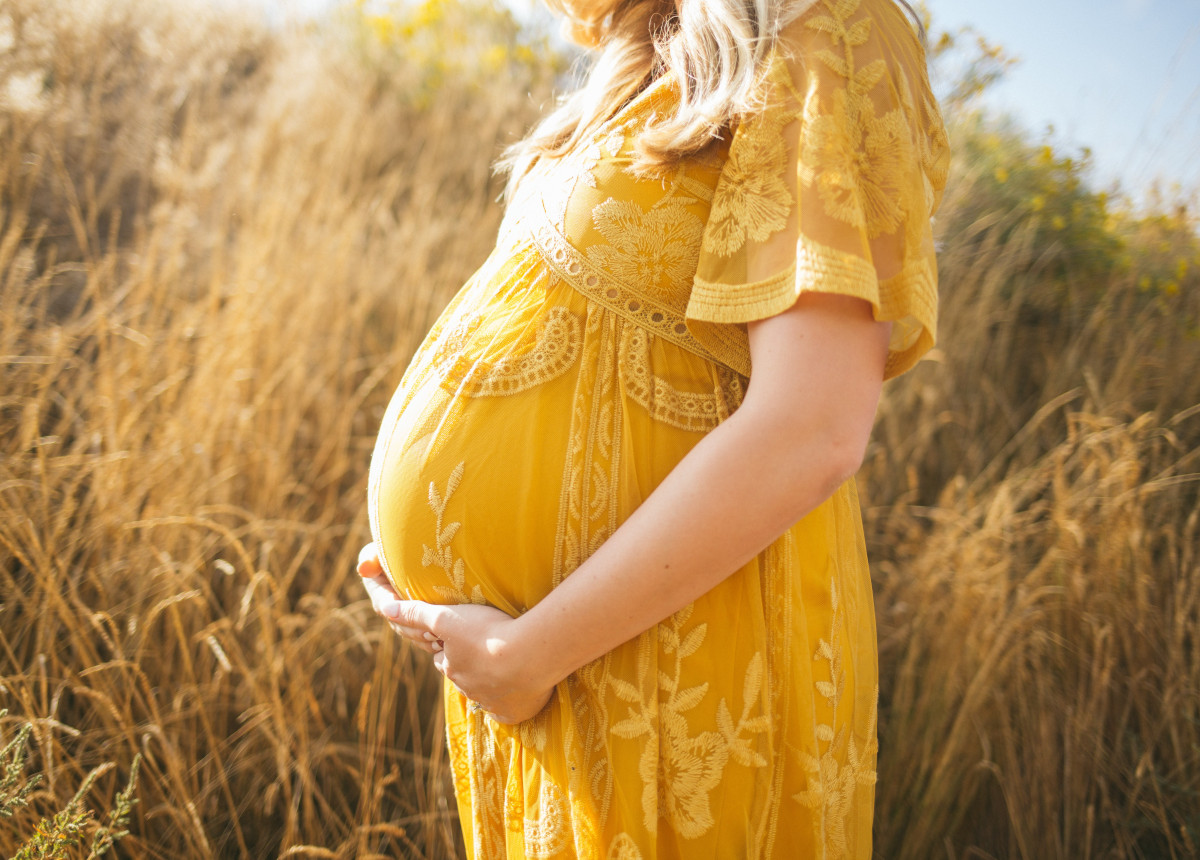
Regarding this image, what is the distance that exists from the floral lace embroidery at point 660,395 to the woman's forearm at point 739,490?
102 millimetres

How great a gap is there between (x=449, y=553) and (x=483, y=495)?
8 centimetres

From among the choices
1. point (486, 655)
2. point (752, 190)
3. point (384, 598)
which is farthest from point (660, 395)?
point (384, 598)

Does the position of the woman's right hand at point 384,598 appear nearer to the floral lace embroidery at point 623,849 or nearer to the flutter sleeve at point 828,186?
the floral lace embroidery at point 623,849

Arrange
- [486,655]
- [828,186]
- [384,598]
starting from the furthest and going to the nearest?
[384,598] < [486,655] < [828,186]

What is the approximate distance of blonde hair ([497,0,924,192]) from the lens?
0.64 metres

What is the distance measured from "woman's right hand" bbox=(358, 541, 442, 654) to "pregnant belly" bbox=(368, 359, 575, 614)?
45 millimetres

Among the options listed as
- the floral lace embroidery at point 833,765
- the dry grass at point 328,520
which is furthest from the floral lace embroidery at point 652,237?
the dry grass at point 328,520

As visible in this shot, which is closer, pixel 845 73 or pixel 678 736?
pixel 845 73

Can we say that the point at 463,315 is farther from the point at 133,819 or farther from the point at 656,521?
the point at 133,819

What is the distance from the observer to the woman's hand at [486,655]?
68 cm

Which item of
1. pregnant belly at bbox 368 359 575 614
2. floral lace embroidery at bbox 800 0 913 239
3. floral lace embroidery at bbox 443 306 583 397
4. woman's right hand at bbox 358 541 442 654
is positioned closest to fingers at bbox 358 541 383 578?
woman's right hand at bbox 358 541 442 654

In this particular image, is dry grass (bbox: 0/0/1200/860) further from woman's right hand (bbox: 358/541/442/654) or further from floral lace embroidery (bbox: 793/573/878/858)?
floral lace embroidery (bbox: 793/573/878/858)

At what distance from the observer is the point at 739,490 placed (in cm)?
60

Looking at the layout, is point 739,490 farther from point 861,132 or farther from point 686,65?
point 686,65
